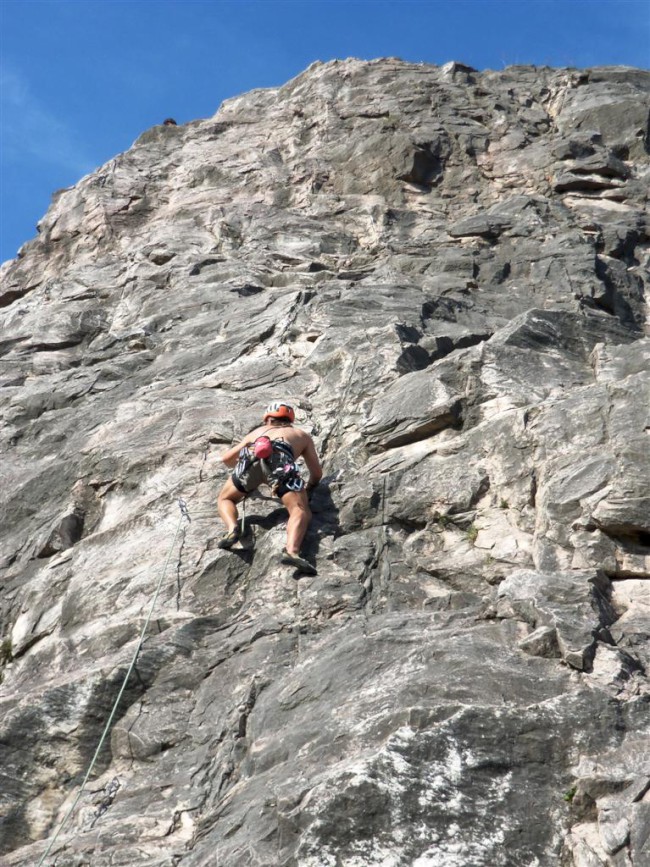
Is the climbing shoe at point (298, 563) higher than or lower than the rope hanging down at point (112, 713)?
higher

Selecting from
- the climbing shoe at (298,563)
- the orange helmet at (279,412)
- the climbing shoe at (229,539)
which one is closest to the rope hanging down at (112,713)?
the climbing shoe at (229,539)

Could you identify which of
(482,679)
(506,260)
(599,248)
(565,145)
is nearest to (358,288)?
(506,260)

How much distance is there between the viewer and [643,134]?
2180 cm

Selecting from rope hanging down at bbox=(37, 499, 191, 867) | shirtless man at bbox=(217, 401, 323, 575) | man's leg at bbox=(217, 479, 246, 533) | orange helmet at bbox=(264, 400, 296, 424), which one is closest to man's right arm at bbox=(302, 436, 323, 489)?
shirtless man at bbox=(217, 401, 323, 575)

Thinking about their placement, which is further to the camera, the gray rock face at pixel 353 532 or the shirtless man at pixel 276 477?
the shirtless man at pixel 276 477

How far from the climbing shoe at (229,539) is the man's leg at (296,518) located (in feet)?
1.71

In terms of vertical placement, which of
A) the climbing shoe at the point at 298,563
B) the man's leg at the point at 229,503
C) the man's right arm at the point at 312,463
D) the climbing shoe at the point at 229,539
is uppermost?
the man's right arm at the point at 312,463

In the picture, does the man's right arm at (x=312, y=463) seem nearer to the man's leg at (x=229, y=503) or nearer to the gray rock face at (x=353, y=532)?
the gray rock face at (x=353, y=532)

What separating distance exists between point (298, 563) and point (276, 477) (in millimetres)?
1072

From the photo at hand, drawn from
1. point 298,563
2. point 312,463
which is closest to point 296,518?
point 298,563

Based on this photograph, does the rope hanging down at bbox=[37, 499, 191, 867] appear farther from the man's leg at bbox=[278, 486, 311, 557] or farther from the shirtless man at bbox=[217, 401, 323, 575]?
the man's leg at bbox=[278, 486, 311, 557]

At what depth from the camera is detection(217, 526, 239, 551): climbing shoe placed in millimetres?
10516

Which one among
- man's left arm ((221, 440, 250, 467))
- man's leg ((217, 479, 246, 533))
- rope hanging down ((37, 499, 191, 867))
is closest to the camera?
rope hanging down ((37, 499, 191, 867))

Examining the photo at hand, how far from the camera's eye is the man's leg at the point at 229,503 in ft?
35.4
